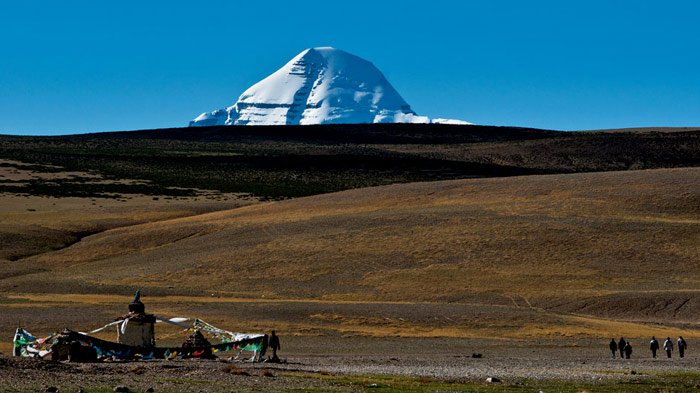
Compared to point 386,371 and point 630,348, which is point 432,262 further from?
point 386,371

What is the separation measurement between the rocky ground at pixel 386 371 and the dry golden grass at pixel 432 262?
503cm

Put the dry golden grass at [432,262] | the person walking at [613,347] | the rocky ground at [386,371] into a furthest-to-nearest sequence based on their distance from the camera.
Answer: the dry golden grass at [432,262] → the person walking at [613,347] → the rocky ground at [386,371]

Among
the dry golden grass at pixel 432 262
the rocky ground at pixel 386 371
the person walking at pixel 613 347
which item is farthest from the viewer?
the dry golden grass at pixel 432 262

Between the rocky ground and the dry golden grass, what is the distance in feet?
16.5

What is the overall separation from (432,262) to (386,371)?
118ft

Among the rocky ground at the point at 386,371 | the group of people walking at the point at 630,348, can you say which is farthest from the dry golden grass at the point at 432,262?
the group of people walking at the point at 630,348

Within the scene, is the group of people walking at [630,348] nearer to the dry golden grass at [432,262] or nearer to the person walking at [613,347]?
the person walking at [613,347]

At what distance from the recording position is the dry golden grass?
2240 inches

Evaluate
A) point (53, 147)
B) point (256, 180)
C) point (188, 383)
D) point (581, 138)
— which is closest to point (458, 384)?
point (188, 383)

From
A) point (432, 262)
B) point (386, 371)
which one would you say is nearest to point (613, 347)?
point (386, 371)

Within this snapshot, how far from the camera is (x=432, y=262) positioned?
72438 mm

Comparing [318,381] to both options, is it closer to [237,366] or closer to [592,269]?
[237,366]

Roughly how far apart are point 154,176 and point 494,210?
67.4 metres

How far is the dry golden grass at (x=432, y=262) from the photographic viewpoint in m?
56.9
